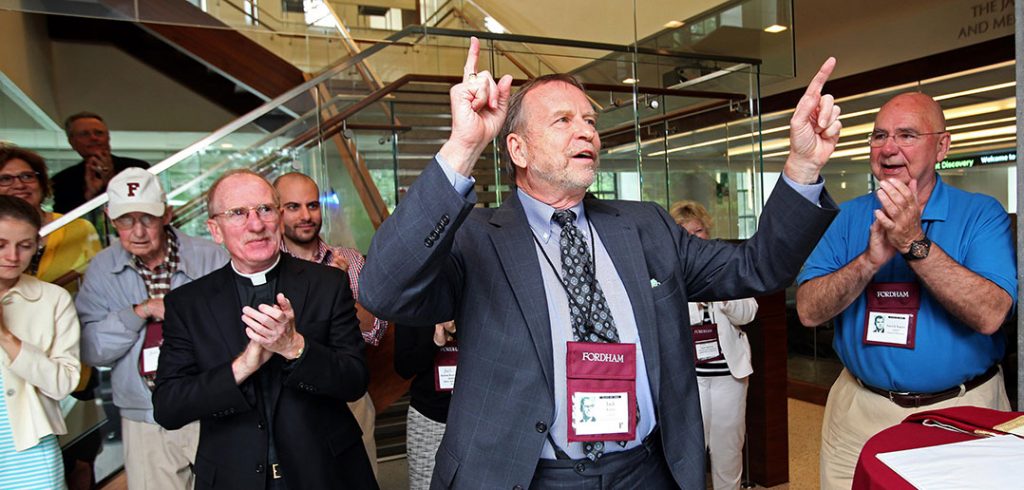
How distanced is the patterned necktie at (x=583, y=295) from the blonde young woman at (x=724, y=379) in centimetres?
192

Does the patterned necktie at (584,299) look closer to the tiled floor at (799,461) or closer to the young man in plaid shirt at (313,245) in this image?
the young man in plaid shirt at (313,245)

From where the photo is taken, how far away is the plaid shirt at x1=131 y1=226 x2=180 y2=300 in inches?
111

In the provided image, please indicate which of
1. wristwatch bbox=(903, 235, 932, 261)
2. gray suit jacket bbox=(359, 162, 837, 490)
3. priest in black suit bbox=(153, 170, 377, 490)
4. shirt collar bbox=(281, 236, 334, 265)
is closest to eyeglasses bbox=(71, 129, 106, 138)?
shirt collar bbox=(281, 236, 334, 265)

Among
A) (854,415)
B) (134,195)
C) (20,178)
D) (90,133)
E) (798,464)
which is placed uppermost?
(90,133)

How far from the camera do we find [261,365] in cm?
196

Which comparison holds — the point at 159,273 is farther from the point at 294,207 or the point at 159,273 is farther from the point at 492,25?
the point at 492,25

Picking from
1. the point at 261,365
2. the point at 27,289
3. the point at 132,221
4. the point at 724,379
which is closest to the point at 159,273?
the point at 132,221

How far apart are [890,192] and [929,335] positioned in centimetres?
52

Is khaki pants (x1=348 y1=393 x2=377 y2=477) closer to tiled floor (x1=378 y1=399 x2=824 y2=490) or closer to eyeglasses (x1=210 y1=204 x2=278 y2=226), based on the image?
tiled floor (x1=378 y1=399 x2=824 y2=490)

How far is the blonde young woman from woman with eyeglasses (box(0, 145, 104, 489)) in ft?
9.18

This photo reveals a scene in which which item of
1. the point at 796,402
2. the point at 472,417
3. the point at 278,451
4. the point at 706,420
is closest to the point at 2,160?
the point at 278,451

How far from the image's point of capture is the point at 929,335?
6.93 ft

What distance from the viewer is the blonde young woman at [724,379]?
3439mm

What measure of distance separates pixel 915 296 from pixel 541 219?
1246 mm
